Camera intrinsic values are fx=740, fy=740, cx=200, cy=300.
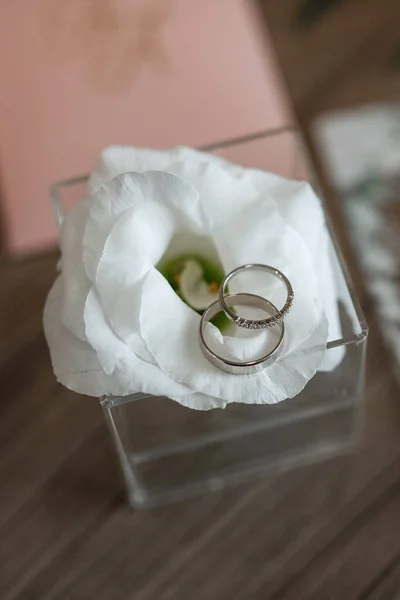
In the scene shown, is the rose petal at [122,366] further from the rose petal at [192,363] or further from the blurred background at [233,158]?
the blurred background at [233,158]

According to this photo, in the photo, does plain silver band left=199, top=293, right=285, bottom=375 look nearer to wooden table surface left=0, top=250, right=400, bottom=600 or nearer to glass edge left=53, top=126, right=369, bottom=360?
glass edge left=53, top=126, right=369, bottom=360

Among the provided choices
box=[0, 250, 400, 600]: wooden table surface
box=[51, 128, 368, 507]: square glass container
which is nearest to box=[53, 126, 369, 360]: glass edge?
box=[51, 128, 368, 507]: square glass container

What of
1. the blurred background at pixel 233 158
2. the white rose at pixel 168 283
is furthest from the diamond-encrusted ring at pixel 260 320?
the blurred background at pixel 233 158

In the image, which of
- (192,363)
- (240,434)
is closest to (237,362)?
(192,363)

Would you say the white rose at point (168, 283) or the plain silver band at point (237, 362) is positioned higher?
the white rose at point (168, 283)

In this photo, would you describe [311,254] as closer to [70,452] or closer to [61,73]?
[70,452]
